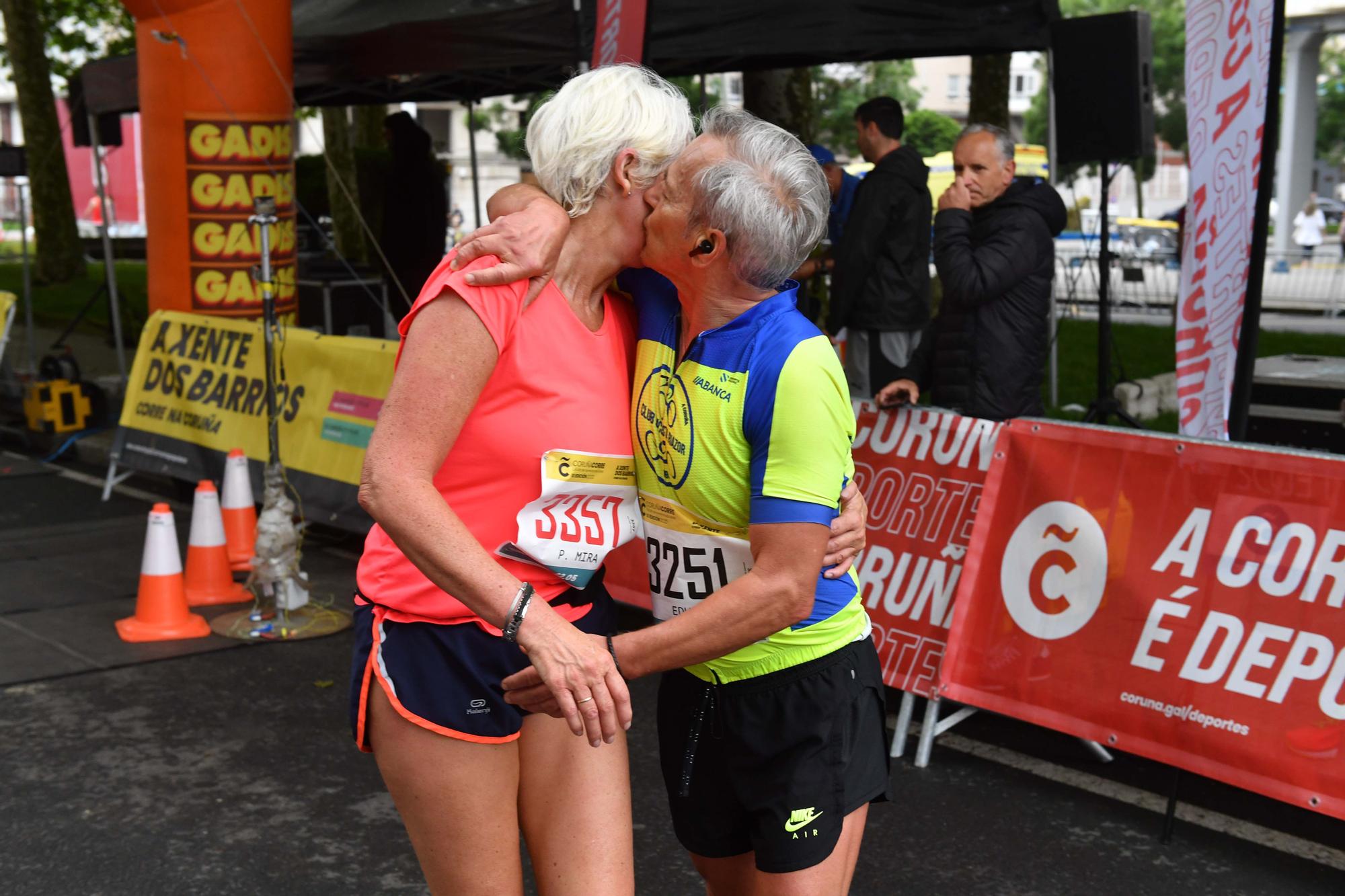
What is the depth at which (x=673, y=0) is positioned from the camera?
8.84 meters

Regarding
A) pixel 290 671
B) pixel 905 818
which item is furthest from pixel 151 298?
pixel 905 818

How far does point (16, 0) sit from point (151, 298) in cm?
1248

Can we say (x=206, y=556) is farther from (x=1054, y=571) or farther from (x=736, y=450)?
(x=736, y=450)

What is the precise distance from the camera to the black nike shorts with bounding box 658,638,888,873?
7.50 feet

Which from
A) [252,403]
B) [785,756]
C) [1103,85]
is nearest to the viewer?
[785,756]

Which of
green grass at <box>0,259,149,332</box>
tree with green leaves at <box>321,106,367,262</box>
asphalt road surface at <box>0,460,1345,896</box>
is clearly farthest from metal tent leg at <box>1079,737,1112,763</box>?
tree with green leaves at <box>321,106,367,262</box>

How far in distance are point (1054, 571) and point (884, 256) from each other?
397 centimetres

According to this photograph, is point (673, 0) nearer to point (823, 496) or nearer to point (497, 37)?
point (497, 37)

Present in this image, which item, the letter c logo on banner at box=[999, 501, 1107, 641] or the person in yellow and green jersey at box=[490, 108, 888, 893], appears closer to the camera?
the person in yellow and green jersey at box=[490, 108, 888, 893]

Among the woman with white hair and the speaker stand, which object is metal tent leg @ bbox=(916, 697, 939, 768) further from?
the speaker stand

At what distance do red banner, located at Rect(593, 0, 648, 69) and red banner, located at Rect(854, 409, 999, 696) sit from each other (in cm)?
214

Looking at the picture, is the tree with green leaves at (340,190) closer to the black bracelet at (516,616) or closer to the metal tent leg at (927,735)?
the metal tent leg at (927,735)

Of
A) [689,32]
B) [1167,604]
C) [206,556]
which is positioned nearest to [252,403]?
[206,556]

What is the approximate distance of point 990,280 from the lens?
598 cm
